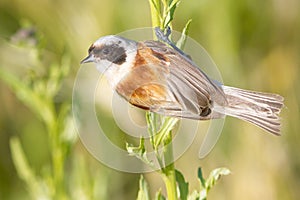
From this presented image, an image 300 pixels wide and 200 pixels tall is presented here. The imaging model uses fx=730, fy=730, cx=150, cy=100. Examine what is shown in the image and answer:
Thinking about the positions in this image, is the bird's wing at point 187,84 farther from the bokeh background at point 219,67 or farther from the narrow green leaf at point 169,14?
the bokeh background at point 219,67

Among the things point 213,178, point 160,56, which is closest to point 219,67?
point 213,178

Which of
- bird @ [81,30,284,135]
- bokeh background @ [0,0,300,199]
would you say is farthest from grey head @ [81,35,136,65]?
bokeh background @ [0,0,300,199]

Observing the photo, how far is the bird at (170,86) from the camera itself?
4.03 ft

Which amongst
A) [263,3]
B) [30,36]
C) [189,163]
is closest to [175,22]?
[263,3]

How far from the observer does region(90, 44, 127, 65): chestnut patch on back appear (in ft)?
4.15

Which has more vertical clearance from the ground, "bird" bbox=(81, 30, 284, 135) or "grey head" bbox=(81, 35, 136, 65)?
"grey head" bbox=(81, 35, 136, 65)

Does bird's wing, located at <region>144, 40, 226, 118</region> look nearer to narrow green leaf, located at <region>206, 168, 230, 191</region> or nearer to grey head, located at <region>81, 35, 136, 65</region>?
grey head, located at <region>81, 35, 136, 65</region>

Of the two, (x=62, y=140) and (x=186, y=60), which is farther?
(x=62, y=140)

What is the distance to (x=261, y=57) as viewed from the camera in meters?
3.33

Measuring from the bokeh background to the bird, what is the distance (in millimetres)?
1778

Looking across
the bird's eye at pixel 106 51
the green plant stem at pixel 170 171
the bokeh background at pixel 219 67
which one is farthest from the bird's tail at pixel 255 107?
the bokeh background at pixel 219 67

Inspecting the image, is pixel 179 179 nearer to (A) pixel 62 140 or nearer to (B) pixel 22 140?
(A) pixel 62 140

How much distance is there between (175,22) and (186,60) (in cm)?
200

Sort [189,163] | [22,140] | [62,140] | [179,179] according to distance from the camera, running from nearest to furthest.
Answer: [179,179] → [62,140] → [189,163] → [22,140]
